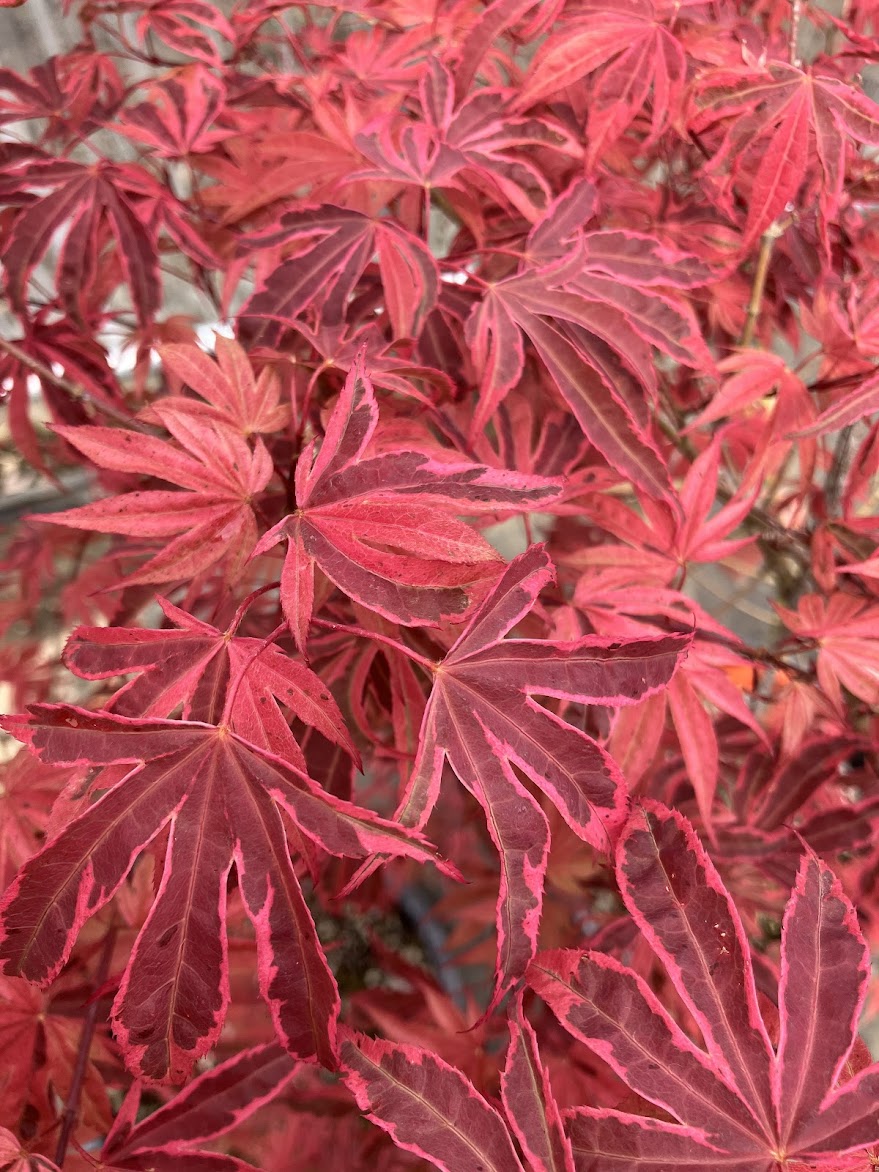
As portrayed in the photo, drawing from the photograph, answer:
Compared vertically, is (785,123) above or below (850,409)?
above

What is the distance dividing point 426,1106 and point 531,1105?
5 cm

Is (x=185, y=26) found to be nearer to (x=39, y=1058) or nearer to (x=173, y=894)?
(x=173, y=894)

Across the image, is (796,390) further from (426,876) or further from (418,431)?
(426,876)

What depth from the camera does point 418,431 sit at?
558 millimetres

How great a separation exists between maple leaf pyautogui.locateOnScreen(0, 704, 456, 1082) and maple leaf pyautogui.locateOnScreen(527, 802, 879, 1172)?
→ 126 millimetres

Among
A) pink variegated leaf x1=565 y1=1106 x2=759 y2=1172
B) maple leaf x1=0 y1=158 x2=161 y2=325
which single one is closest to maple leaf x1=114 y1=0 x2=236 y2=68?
maple leaf x1=0 y1=158 x2=161 y2=325

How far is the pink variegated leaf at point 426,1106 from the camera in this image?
38cm

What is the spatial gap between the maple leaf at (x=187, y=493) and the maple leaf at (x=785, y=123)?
388 millimetres

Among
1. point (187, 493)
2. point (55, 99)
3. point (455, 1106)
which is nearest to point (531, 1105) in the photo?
point (455, 1106)

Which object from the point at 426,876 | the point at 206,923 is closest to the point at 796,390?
the point at 206,923

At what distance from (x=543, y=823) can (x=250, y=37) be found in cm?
86

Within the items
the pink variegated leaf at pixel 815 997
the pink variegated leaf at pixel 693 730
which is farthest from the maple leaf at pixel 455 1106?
the pink variegated leaf at pixel 693 730

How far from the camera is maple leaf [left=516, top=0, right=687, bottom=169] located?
598 mm

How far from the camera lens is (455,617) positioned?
1.33 ft
